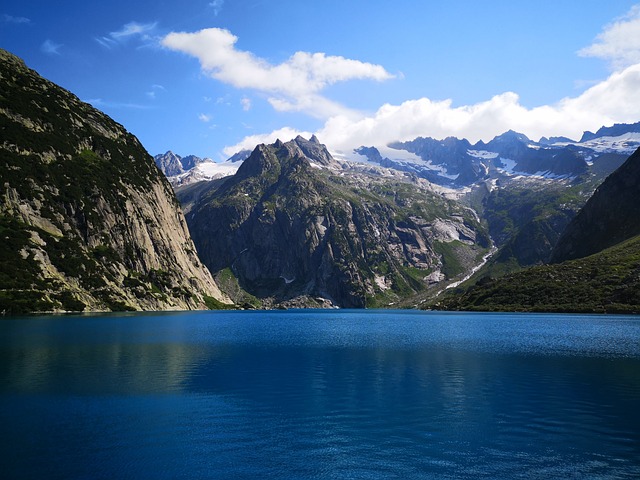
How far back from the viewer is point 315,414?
37000 millimetres

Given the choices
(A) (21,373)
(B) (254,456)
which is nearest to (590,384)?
(B) (254,456)

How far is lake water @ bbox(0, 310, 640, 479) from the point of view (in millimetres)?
25797

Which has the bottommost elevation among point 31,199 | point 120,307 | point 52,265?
point 120,307

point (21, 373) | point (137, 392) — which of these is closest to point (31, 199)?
point (21, 373)

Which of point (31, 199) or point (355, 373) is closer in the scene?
point (355, 373)

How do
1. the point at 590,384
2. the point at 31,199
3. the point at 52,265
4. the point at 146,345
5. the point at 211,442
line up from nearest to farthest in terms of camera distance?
the point at 211,442
the point at 590,384
the point at 146,345
the point at 52,265
the point at 31,199

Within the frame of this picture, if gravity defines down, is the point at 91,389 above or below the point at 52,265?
below

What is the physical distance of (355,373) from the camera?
5500 cm

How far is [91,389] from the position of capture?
4312 centimetres

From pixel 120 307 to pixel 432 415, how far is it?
178941mm

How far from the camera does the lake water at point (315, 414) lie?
Result: 25797 mm

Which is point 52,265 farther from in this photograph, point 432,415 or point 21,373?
point 432,415

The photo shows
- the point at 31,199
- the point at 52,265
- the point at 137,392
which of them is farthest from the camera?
the point at 31,199

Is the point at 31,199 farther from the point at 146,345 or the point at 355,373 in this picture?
the point at 355,373
